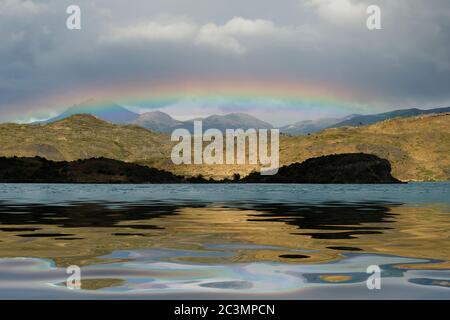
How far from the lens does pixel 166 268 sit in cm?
1809

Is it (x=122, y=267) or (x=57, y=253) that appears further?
(x=57, y=253)

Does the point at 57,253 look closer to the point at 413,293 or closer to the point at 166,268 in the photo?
the point at 166,268

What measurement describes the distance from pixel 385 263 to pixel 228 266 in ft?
16.4

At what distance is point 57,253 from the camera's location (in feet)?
70.8
